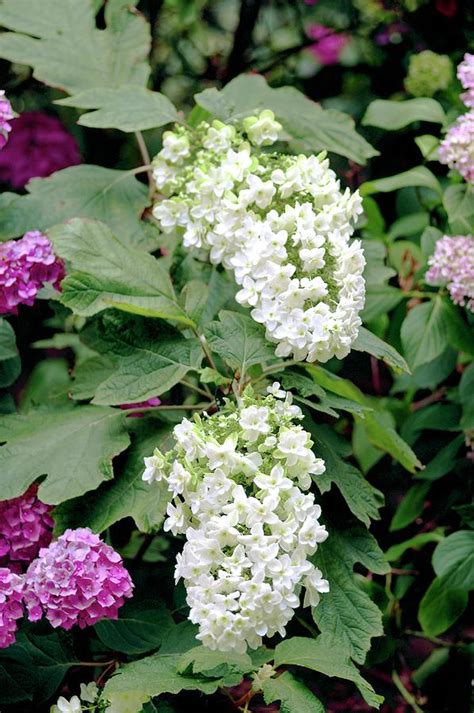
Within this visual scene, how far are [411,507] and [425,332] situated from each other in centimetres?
37

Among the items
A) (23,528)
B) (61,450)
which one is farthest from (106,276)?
(23,528)

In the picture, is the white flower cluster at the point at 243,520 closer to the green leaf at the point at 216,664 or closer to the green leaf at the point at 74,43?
the green leaf at the point at 216,664

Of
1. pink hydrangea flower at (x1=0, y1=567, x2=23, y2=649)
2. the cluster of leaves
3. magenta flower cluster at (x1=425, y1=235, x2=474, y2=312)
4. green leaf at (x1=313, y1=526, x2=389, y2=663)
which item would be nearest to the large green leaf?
the cluster of leaves

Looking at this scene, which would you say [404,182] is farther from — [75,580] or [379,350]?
[75,580]

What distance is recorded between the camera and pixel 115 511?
A: 133cm

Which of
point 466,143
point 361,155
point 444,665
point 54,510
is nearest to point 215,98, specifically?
point 361,155

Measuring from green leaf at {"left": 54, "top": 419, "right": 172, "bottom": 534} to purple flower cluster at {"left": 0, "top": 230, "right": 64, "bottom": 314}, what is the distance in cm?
26

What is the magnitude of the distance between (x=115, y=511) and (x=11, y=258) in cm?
39

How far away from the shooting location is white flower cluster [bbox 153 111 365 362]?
124 centimetres

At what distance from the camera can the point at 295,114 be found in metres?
1.70

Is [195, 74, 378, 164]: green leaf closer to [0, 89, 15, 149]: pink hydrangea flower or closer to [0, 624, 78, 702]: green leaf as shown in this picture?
[0, 89, 15, 149]: pink hydrangea flower

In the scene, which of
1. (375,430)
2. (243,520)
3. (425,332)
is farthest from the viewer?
(425,332)

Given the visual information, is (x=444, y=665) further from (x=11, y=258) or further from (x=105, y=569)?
(x=11, y=258)

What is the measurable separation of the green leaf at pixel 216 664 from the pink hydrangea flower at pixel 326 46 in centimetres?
184
